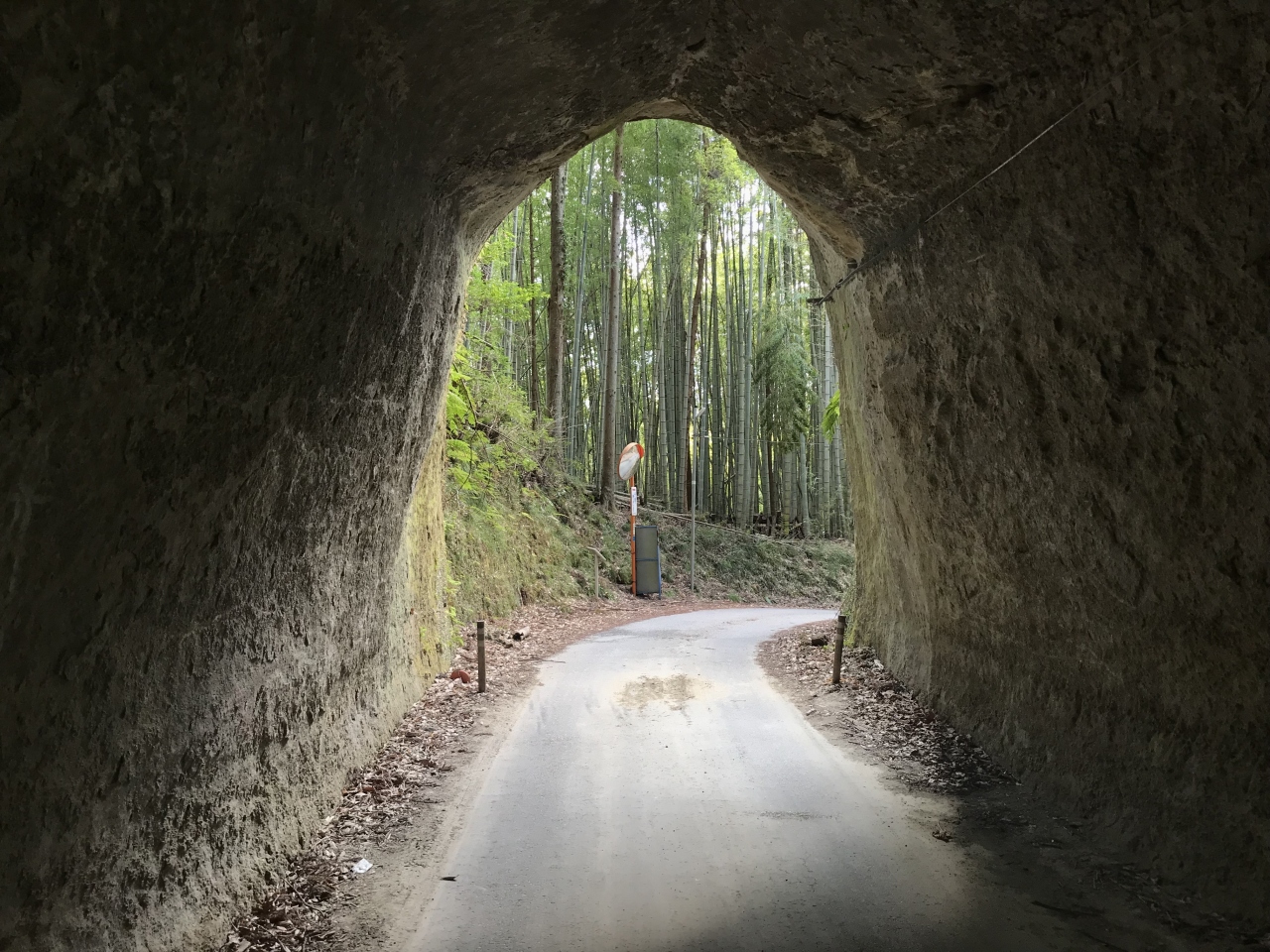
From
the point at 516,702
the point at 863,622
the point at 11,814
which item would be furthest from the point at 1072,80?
the point at 863,622

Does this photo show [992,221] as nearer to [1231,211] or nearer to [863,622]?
[1231,211]

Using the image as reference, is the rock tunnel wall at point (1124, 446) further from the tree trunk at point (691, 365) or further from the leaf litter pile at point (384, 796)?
the tree trunk at point (691, 365)

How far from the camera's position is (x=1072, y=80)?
3980 mm

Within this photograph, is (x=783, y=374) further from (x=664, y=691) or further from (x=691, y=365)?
(x=664, y=691)

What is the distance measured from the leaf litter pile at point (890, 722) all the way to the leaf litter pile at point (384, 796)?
3.27 metres

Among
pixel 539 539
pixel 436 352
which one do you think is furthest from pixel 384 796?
pixel 539 539

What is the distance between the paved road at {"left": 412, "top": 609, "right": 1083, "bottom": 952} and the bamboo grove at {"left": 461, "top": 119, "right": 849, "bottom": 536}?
542 inches

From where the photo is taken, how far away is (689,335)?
25312mm

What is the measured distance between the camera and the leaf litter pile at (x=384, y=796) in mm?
4133

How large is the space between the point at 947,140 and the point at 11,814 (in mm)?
5306

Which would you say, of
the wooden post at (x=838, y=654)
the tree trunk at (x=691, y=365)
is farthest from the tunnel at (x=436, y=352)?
the tree trunk at (x=691, y=365)

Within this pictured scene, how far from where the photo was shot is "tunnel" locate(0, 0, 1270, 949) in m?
2.68

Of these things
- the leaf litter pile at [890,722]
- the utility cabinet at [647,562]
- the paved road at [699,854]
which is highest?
the utility cabinet at [647,562]

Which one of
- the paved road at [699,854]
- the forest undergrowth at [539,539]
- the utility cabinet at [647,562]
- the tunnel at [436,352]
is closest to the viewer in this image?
the tunnel at [436,352]
